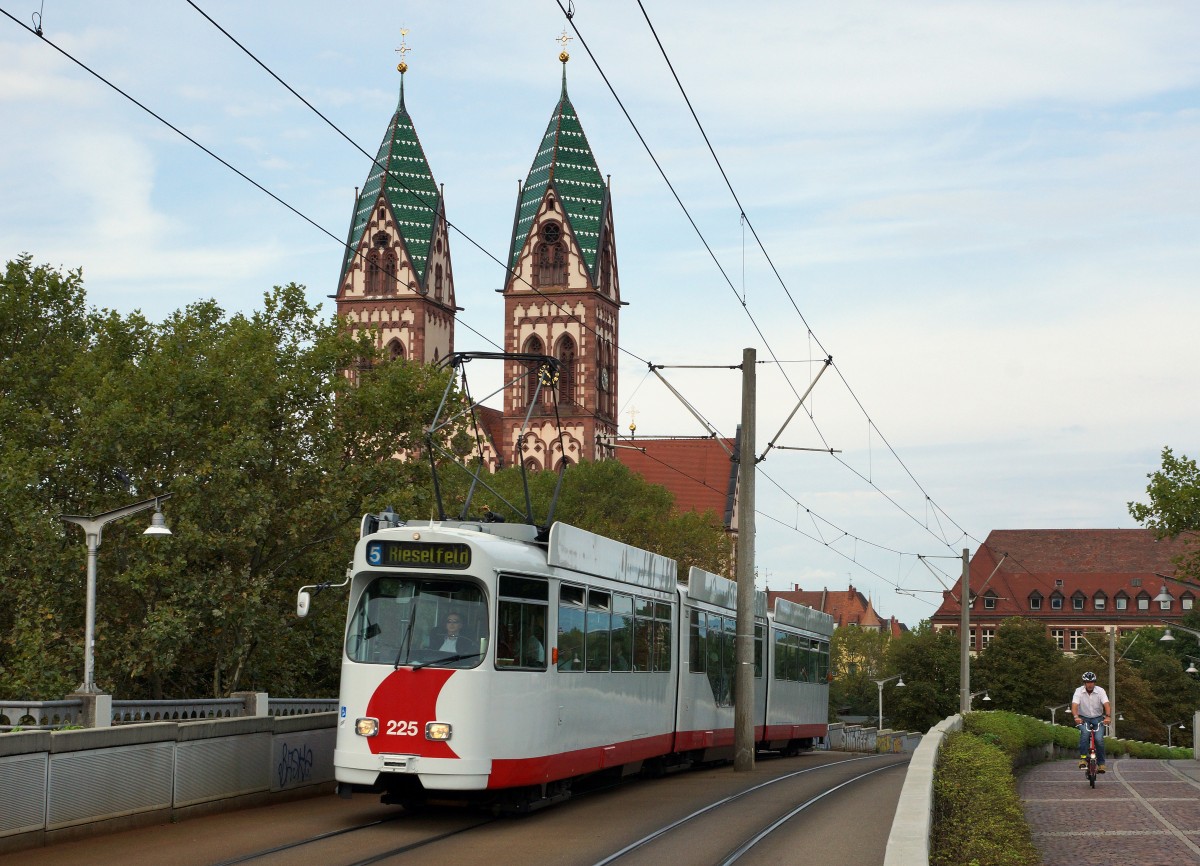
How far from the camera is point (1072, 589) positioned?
136 meters

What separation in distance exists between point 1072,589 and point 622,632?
12414 centimetres

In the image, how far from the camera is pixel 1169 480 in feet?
168

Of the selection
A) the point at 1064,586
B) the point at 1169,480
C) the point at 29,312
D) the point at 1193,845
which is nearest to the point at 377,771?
the point at 1193,845

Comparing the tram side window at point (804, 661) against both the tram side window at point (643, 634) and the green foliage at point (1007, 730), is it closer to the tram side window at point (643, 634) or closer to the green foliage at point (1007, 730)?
the green foliage at point (1007, 730)

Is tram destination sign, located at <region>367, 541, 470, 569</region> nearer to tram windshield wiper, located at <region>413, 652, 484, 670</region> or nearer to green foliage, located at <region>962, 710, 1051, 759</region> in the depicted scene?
tram windshield wiper, located at <region>413, 652, 484, 670</region>

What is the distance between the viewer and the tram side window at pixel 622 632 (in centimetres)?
1848

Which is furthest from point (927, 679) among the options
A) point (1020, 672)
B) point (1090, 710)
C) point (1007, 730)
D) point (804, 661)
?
point (1090, 710)

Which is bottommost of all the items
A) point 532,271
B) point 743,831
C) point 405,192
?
point 743,831

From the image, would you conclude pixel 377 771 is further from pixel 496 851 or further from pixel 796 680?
pixel 796 680

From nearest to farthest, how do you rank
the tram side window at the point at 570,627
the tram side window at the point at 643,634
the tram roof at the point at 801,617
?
1. the tram side window at the point at 570,627
2. the tram side window at the point at 643,634
3. the tram roof at the point at 801,617

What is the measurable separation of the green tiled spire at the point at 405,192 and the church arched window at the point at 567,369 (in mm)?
9430

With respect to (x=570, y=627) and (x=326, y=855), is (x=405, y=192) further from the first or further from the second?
(x=326, y=855)

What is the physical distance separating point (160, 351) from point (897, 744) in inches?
1502

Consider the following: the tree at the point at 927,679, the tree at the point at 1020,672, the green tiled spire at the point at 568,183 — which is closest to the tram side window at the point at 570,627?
the tree at the point at 927,679
